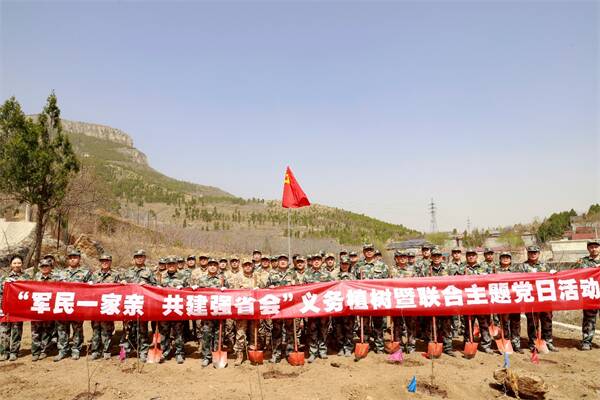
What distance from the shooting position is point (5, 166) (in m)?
12.7

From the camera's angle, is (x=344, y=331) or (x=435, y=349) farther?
(x=344, y=331)

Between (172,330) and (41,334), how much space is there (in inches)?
103

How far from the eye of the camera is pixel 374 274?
8469 mm

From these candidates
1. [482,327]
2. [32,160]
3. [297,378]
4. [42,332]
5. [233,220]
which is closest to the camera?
[297,378]

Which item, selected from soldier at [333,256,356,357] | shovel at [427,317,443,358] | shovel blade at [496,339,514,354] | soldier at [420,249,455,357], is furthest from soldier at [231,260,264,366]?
shovel blade at [496,339,514,354]

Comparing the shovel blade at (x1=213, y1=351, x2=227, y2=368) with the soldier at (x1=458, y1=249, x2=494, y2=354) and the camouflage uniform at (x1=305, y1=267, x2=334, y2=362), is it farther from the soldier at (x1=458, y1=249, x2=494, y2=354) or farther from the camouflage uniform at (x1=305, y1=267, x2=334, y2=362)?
the soldier at (x1=458, y1=249, x2=494, y2=354)

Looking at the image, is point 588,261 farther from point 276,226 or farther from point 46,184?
point 276,226

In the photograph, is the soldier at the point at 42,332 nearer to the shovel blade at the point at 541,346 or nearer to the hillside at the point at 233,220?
the shovel blade at the point at 541,346

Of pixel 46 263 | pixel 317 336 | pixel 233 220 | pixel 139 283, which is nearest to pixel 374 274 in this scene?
pixel 317 336

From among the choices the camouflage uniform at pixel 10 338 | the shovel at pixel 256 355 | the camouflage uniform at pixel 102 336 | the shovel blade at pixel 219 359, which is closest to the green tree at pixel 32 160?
the camouflage uniform at pixel 10 338

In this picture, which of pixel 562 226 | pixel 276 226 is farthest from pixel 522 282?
pixel 562 226

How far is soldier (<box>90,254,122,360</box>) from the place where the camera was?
25.7 ft

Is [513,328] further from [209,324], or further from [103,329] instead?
[103,329]

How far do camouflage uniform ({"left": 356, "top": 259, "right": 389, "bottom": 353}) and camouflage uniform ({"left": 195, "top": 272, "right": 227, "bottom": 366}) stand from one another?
2.85 m
